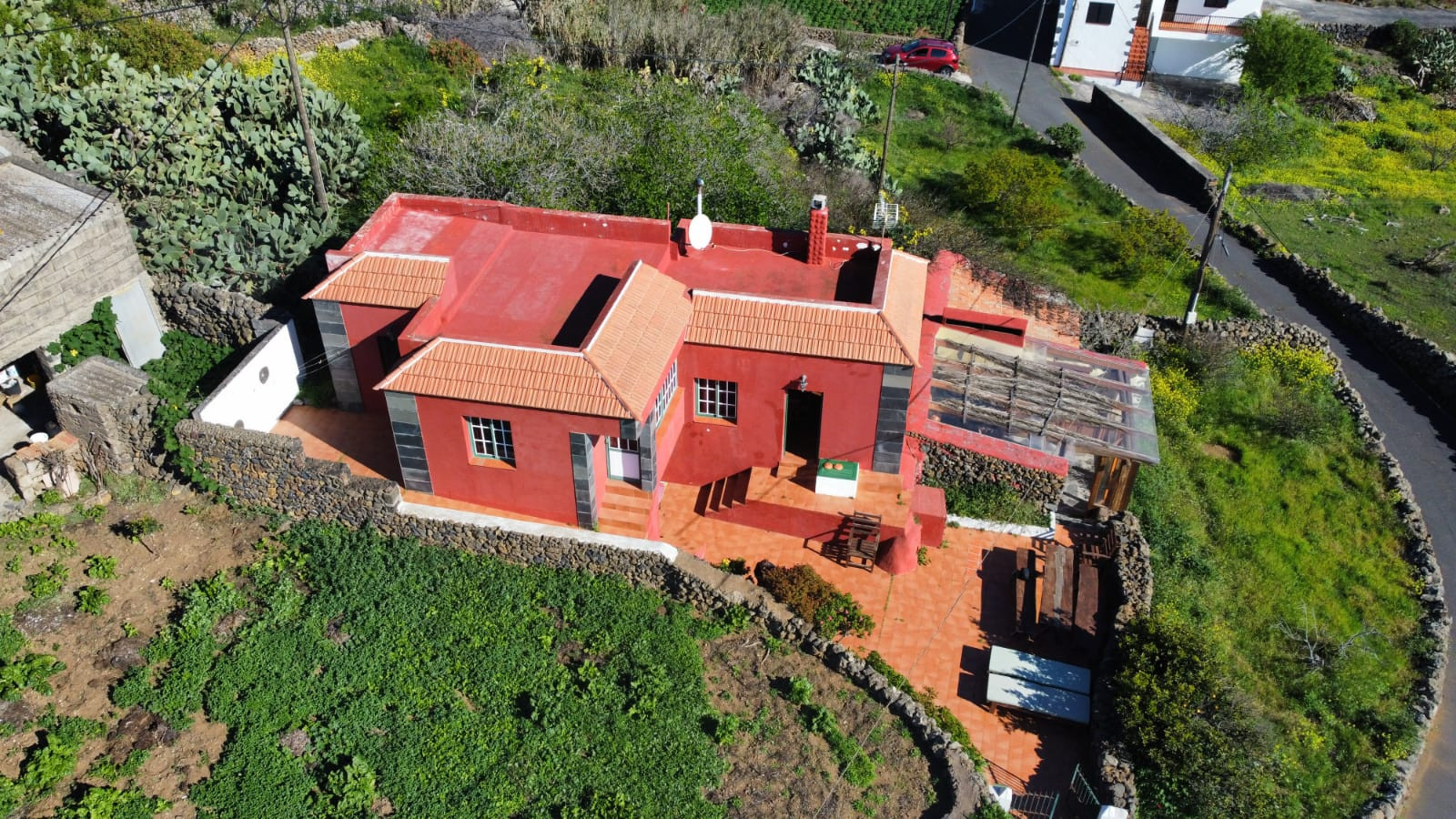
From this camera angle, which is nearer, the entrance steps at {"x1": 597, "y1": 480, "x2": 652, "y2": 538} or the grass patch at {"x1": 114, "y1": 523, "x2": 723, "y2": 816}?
the grass patch at {"x1": 114, "y1": 523, "x2": 723, "y2": 816}

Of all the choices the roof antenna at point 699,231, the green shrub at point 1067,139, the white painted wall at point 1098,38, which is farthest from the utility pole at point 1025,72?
the roof antenna at point 699,231

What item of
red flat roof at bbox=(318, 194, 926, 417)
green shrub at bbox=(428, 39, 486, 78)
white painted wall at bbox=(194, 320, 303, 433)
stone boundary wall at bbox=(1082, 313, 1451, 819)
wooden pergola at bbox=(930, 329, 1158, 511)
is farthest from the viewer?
green shrub at bbox=(428, 39, 486, 78)

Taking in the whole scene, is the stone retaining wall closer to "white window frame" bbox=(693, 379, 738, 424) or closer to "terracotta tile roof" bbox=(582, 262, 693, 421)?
"white window frame" bbox=(693, 379, 738, 424)

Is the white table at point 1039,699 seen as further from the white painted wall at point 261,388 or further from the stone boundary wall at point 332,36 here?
the stone boundary wall at point 332,36

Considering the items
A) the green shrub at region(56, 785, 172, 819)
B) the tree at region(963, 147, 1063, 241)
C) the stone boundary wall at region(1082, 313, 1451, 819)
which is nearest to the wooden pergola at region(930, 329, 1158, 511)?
the stone boundary wall at region(1082, 313, 1451, 819)

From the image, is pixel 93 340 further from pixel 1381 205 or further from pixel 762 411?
pixel 1381 205

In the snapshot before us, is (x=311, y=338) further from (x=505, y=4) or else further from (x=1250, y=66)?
(x=1250, y=66)

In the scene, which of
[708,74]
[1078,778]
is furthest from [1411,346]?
[708,74]
